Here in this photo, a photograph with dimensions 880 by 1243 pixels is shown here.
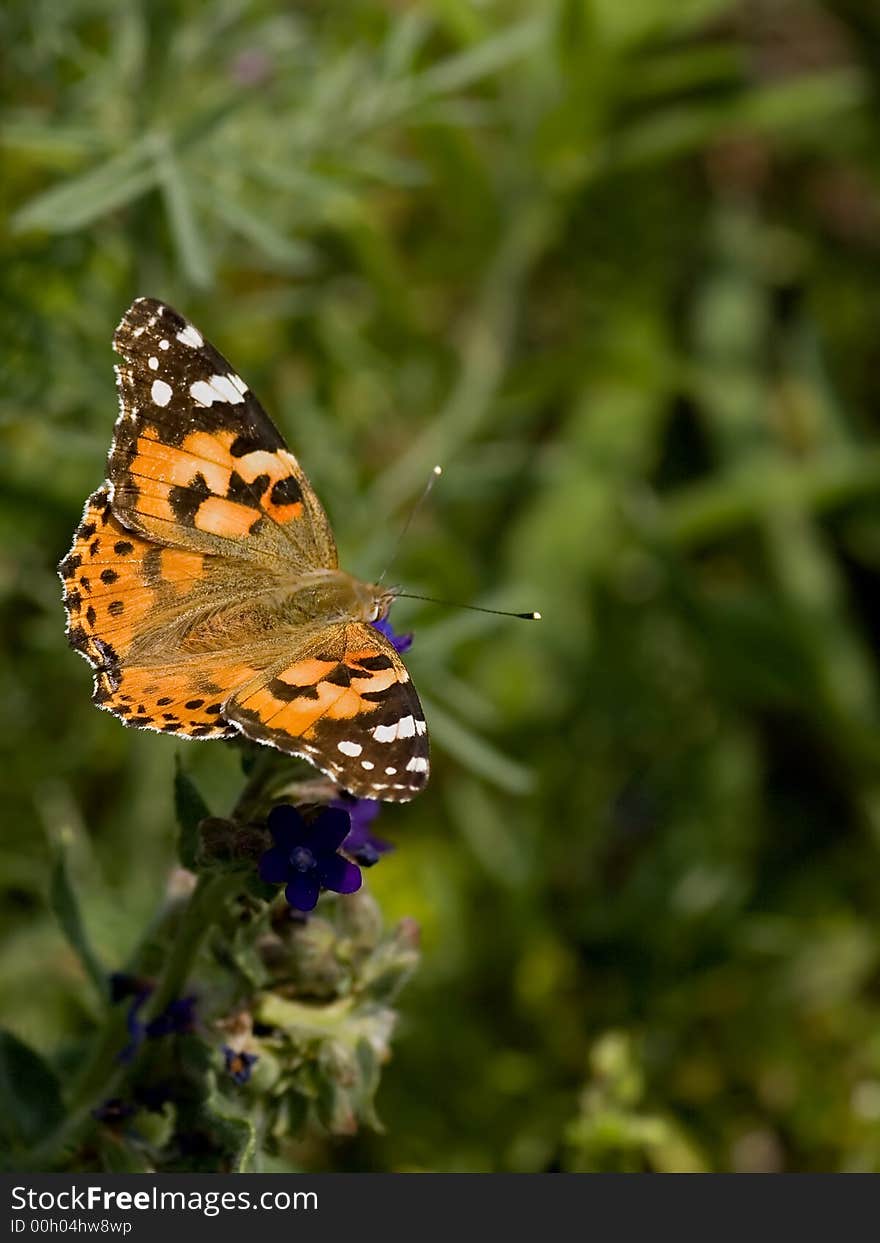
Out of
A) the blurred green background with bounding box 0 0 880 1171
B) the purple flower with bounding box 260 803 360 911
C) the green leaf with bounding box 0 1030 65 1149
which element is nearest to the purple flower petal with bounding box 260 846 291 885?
the purple flower with bounding box 260 803 360 911

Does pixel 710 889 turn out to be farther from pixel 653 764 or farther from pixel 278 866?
pixel 278 866

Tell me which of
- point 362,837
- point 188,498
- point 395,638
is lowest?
point 362,837

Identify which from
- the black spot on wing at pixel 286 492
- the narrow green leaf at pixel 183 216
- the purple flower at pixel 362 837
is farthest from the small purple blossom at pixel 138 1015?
the narrow green leaf at pixel 183 216

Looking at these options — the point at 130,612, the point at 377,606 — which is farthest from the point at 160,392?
the point at 377,606

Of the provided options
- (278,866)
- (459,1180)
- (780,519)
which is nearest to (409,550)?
(780,519)

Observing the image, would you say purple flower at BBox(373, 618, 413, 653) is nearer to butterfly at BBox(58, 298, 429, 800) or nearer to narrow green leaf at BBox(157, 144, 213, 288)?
butterfly at BBox(58, 298, 429, 800)

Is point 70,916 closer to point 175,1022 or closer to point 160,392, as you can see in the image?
point 175,1022

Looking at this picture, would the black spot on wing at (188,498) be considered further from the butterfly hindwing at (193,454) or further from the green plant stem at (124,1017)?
the green plant stem at (124,1017)
